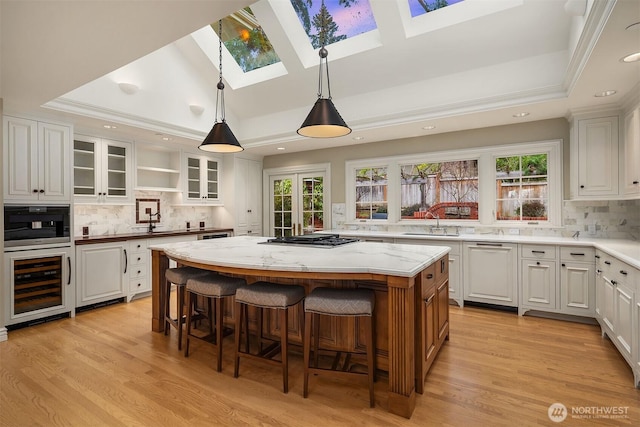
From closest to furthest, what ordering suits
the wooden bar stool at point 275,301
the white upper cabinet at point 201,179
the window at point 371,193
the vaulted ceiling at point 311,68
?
the vaulted ceiling at point 311,68
the wooden bar stool at point 275,301
the window at point 371,193
the white upper cabinet at point 201,179

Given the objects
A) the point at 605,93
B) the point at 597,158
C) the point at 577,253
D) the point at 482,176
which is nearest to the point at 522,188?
the point at 482,176

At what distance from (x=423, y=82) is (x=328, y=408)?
12.1 ft

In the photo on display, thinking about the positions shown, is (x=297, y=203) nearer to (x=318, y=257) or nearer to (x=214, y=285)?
(x=214, y=285)

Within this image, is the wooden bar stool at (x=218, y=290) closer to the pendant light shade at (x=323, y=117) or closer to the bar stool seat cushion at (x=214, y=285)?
the bar stool seat cushion at (x=214, y=285)

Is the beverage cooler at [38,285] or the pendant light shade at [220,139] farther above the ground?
the pendant light shade at [220,139]

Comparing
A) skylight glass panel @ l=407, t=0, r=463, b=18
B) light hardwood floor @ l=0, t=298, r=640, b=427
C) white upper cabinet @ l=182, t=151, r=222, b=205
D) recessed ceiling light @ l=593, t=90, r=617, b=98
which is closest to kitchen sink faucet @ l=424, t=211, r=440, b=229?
light hardwood floor @ l=0, t=298, r=640, b=427

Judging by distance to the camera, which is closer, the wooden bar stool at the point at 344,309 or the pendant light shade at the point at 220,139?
the wooden bar stool at the point at 344,309

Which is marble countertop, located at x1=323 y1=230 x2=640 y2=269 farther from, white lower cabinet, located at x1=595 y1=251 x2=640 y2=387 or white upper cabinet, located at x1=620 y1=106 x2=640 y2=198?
white upper cabinet, located at x1=620 y1=106 x2=640 y2=198

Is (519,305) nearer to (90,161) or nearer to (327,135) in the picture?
(327,135)

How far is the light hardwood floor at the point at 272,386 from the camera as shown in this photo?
191 centimetres

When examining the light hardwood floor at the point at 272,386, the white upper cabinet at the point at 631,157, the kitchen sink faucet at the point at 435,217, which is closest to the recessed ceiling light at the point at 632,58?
the white upper cabinet at the point at 631,157

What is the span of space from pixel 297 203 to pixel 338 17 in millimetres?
3251

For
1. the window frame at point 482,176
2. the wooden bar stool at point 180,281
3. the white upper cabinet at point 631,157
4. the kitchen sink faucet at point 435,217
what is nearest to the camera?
the wooden bar stool at point 180,281

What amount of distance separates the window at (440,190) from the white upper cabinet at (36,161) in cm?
449
